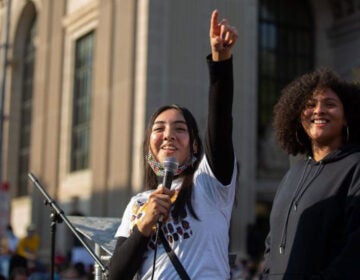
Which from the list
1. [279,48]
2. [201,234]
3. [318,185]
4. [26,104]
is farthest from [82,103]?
[201,234]

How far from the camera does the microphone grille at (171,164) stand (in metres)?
3.19

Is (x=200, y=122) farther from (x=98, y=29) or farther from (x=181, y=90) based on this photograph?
(x=98, y=29)

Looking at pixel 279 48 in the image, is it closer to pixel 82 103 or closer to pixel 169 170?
pixel 82 103

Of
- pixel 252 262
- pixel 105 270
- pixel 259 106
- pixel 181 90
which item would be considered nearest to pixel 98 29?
pixel 181 90

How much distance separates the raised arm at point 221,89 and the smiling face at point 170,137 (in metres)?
0.25

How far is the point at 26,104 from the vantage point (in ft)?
109

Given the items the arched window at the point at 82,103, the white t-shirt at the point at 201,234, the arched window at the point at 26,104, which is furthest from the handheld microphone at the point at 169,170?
the arched window at the point at 26,104

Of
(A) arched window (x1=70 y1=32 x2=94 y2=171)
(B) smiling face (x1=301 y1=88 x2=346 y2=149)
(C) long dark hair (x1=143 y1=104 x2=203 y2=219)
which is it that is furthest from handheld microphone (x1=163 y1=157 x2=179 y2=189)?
(A) arched window (x1=70 y1=32 x2=94 y2=171)

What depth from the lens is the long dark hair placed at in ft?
11.0

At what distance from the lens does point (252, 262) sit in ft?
64.8

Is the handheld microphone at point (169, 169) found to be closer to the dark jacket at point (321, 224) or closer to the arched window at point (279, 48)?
the dark jacket at point (321, 224)

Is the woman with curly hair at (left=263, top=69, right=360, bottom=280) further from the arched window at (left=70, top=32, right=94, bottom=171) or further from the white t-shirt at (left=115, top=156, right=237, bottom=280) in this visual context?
the arched window at (left=70, top=32, right=94, bottom=171)

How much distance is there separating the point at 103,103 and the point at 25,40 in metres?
11.5

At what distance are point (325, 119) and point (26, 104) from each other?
30548 millimetres
